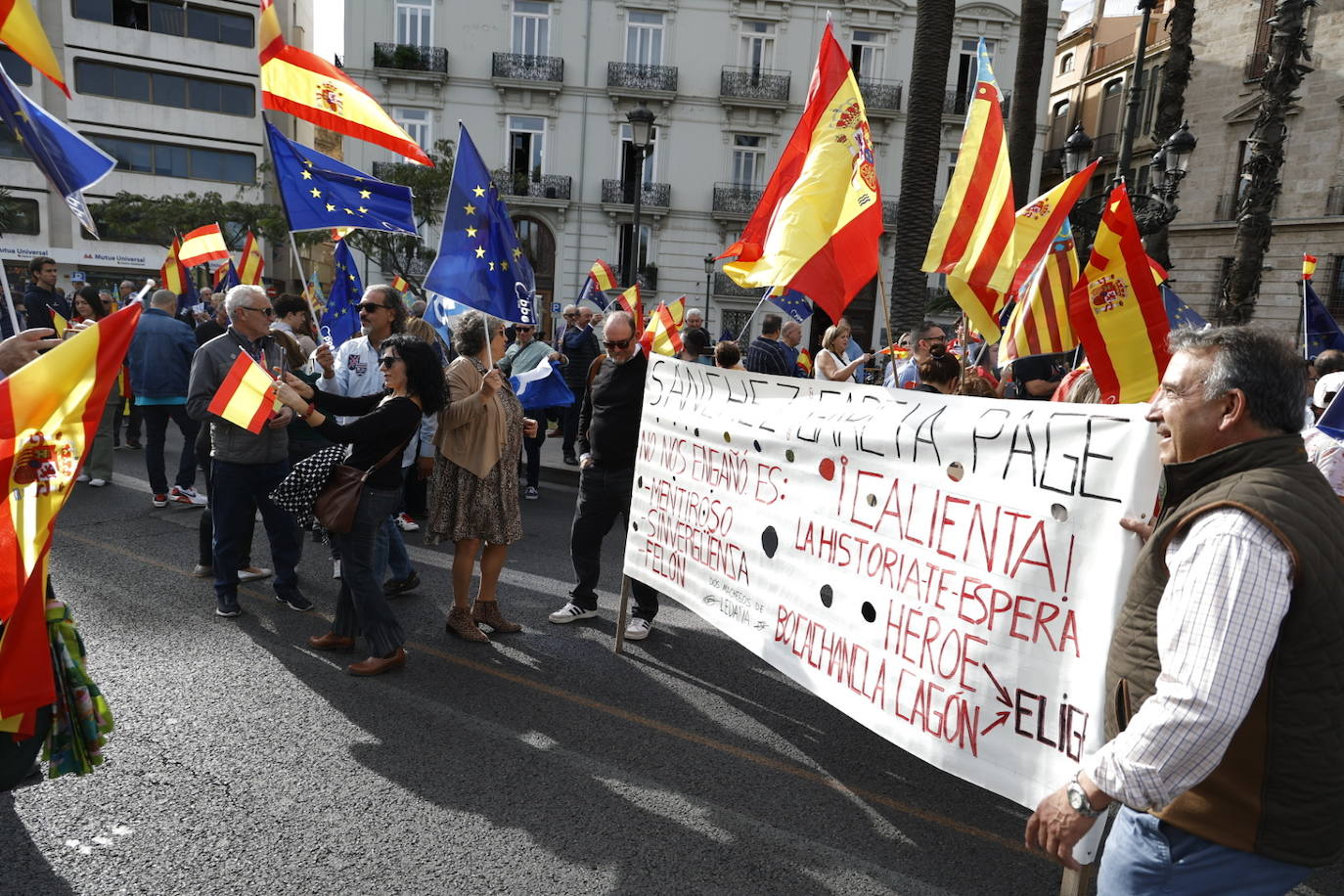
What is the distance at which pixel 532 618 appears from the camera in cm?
518

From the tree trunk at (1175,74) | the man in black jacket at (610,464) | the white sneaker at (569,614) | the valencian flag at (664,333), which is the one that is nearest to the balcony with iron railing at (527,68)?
the tree trunk at (1175,74)

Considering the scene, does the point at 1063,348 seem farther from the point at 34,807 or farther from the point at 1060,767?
the point at 34,807

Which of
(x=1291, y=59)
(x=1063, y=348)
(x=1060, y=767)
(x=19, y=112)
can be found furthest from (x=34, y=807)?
(x=1291, y=59)

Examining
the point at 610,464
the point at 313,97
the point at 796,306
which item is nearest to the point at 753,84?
the point at 796,306

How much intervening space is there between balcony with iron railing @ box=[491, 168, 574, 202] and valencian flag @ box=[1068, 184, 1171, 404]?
27.1 metres

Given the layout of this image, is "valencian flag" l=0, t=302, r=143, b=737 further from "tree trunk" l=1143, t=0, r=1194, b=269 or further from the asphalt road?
"tree trunk" l=1143, t=0, r=1194, b=269

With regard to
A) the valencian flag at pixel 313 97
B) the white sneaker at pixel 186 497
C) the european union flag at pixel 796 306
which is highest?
the valencian flag at pixel 313 97

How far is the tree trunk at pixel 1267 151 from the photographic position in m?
9.88

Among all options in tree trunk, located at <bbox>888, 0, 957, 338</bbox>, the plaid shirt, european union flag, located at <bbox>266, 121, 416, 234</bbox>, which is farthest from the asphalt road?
tree trunk, located at <bbox>888, 0, 957, 338</bbox>

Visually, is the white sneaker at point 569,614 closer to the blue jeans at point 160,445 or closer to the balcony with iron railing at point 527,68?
the blue jeans at point 160,445

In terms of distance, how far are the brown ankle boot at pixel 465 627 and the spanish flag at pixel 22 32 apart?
3.02 metres

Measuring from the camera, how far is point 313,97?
5410 mm

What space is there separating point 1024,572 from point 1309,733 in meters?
0.92

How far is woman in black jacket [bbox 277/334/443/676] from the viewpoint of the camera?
4.08 metres
